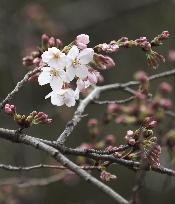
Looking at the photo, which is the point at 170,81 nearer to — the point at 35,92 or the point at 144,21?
the point at 144,21

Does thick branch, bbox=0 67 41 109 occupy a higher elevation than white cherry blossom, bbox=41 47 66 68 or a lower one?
lower

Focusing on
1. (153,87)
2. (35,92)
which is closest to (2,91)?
(35,92)

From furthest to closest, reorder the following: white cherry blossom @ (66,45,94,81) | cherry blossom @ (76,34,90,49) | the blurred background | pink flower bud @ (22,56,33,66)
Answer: the blurred background
pink flower bud @ (22,56,33,66)
cherry blossom @ (76,34,90,49)
white cherry blossom @ (66,45,94,81)

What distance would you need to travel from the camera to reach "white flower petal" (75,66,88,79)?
2.63 metres

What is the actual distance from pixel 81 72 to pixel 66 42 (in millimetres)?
6856

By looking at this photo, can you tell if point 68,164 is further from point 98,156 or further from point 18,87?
point 18,87

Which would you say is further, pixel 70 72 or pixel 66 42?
pixel 66 42

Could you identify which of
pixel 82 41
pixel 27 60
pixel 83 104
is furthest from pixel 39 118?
pixel 83 104

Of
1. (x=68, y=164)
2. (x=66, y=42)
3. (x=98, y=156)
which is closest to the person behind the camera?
(x=68, y=164)

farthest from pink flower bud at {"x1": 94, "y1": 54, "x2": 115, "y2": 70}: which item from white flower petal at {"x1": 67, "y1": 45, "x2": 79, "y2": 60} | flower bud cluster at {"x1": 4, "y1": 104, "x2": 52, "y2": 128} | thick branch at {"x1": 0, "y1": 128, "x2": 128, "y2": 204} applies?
thick branch at {"x1": 0, "y1": 128, "x2": 128, "y2": 204}

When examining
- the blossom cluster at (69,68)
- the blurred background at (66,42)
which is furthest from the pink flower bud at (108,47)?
the blurred background at (66,42)

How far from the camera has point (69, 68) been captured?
2631 millimetres

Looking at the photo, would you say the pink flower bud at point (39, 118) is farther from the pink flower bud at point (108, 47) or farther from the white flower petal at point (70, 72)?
the pink flower bud at point (108, 47)

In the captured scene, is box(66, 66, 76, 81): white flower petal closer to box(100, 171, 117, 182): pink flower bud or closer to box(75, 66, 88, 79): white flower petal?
box(75, 66, 88, 79): white flower petal
